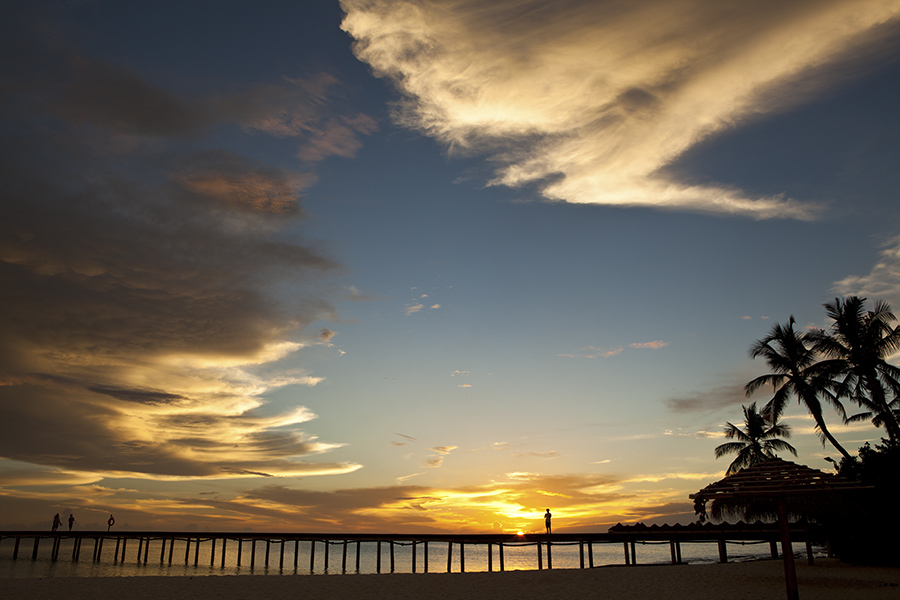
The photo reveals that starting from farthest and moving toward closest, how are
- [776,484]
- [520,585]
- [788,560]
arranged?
[520,585]
[776,484]
[788,560]

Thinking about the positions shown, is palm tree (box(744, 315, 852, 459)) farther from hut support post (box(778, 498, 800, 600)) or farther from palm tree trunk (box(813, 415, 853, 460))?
hut support post (box(778, 498, 800, 600))

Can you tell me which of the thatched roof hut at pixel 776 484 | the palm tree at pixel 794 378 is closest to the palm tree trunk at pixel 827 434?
the palm tree at pixel 794 378

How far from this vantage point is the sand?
1689 centimetres

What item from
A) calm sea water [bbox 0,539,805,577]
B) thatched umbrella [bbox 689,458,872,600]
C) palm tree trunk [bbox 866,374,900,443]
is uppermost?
palm tree trunk [bbox 866,374,900,443]

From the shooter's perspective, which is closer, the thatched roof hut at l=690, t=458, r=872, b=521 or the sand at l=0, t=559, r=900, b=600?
the thatched roof hut at l=690, t=458, r=872, b=521

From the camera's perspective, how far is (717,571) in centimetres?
2172

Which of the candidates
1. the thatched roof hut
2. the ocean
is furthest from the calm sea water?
the thatched roof hut

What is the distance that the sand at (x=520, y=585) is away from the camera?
16891 millimetres

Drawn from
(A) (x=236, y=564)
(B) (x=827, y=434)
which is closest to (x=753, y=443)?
(B) (x=827, y=434)

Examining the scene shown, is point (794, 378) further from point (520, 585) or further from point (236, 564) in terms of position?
point (236, 564)

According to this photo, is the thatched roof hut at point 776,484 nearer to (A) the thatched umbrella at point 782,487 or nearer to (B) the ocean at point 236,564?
(A) the thatched umbrella at point 782,487

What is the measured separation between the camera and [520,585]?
20.2 m

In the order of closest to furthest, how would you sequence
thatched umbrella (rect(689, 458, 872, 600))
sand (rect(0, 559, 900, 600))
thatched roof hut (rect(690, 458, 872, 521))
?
thatched umbrella (rect(689, 458, 872, 600))
thatched roof hut (rect(690, 458, 872, 521))
sand (rect(0, 559, 900, 600))

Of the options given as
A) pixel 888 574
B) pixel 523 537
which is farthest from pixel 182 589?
pixel 888 574
